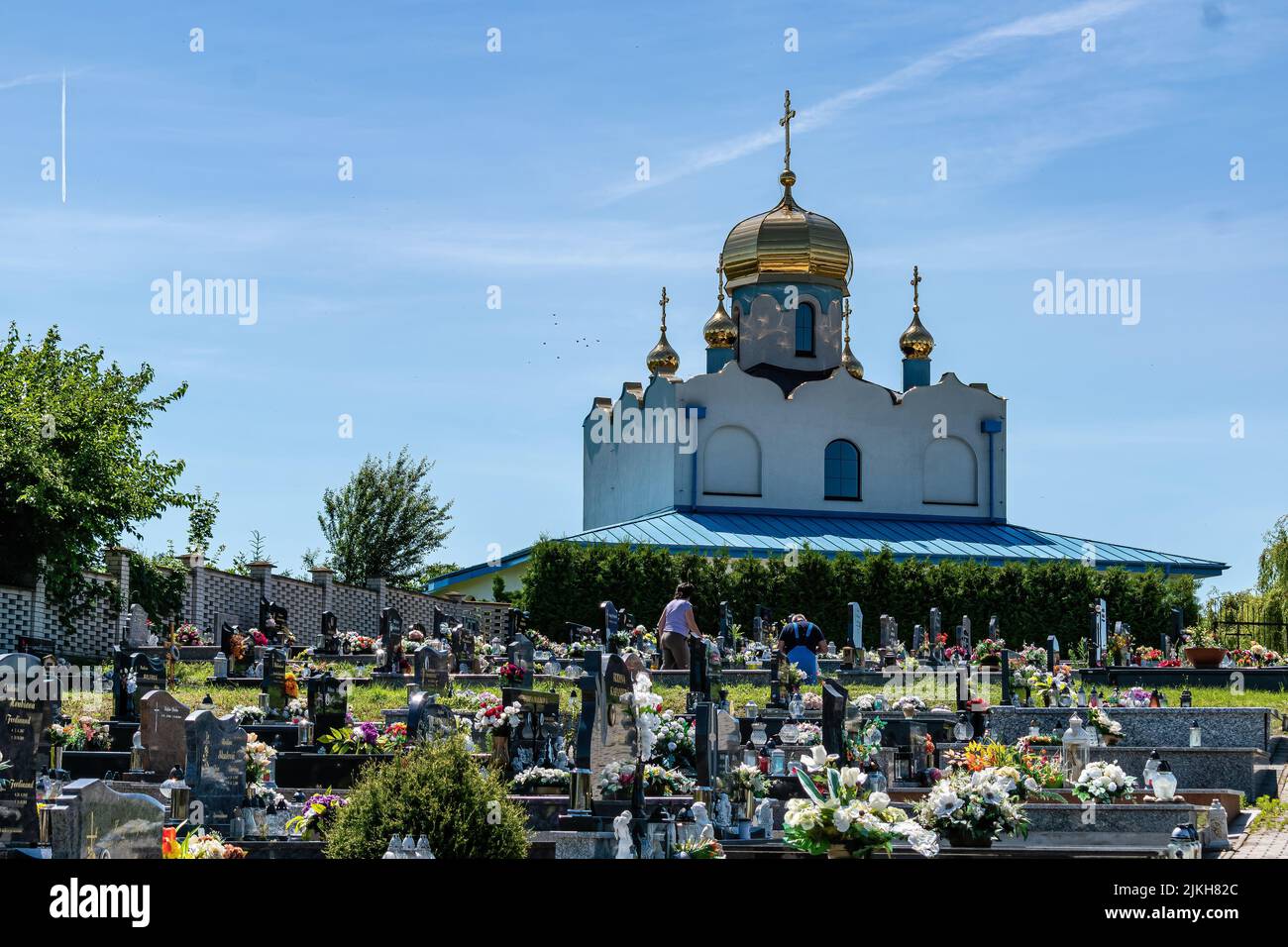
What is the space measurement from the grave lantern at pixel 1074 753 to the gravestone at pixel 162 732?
26.0 feet

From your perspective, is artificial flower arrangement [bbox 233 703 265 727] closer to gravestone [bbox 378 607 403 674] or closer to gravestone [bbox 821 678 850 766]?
gravestone [bbox 821 678 850 766]

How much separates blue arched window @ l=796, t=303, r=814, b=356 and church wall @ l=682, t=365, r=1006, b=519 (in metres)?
2.41

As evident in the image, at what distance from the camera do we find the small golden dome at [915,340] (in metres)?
53.0

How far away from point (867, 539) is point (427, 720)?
28764mm

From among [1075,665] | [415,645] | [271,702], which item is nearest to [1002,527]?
[1075,665]

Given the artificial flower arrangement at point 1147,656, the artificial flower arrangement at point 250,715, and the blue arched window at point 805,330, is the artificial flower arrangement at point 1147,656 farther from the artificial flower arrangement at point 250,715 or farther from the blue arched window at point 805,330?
the blue arched window at point 805,330

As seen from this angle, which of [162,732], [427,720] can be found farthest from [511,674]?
[162,732]

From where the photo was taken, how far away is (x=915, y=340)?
174 feet

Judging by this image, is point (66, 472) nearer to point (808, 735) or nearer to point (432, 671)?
point (432, 671)

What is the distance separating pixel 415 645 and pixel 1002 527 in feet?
76.5

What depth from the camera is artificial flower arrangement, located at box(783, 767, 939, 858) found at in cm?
1238
